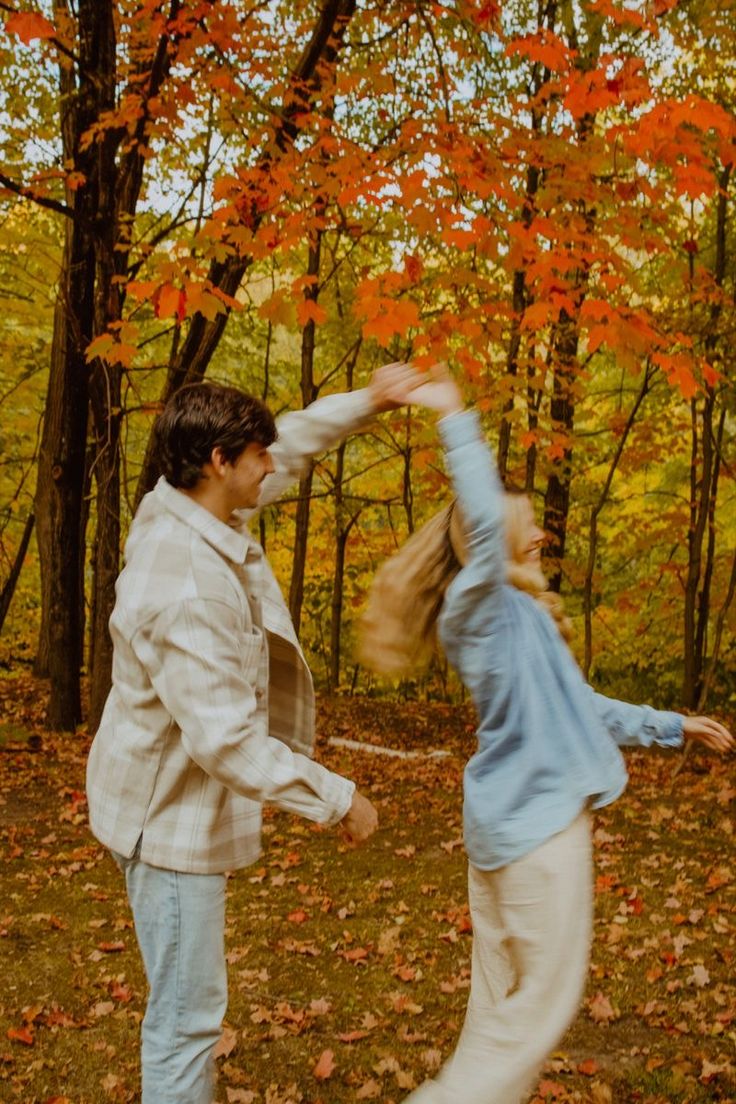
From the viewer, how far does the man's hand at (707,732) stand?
2.89 metres

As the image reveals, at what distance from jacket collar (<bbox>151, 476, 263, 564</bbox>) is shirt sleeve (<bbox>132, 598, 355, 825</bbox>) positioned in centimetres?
17

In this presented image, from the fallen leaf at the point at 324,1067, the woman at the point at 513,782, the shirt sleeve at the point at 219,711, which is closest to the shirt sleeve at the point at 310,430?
the woman at the point at 513,782

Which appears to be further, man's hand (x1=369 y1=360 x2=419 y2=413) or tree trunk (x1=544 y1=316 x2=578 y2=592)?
tree trunk (x1=544 y1=316 x2=578 y2=592)

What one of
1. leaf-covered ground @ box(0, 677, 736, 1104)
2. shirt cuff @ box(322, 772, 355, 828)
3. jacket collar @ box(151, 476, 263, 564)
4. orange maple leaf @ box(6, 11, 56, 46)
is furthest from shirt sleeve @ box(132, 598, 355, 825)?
orange maple leaf @ box(6, 11, 56, 46)

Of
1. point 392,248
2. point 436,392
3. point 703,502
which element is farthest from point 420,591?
point 392,248

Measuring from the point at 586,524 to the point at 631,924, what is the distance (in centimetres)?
1177

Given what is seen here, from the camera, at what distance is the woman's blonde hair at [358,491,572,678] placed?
2.72 metres

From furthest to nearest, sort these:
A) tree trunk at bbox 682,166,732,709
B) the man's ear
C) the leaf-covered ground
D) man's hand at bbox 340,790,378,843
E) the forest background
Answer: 1. tree trunk at bbox 682,166,732,709
2. the forest background
3. the leaf-covered ground
4. the man's ear
5. man's hand at bbox 340,790,378,843

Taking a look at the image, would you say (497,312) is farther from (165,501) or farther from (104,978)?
(165,501)

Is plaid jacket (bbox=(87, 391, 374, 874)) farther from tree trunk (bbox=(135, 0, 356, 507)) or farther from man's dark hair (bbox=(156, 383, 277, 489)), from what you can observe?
tree trunk (bbox=(135, 0, 356, 507))

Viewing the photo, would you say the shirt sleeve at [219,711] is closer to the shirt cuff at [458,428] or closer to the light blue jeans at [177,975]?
the light blue jeans at [177,975]

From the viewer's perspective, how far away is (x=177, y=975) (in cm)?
226

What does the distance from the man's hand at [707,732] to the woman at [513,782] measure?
1.14 ft

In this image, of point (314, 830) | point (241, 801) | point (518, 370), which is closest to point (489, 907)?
point (241, 801)
